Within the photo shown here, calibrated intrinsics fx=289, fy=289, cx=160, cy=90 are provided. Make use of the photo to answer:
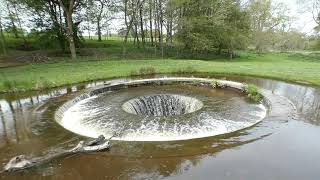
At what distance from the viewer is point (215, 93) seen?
14305 mm

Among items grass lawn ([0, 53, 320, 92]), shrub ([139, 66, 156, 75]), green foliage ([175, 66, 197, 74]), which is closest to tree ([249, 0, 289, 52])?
grass lawn ([0, 53, 320, 92])

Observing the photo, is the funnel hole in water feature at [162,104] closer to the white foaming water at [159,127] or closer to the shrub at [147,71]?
the white foaming water at [159,127]

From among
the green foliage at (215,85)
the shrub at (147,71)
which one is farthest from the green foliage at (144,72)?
the green foliage at (215,85)

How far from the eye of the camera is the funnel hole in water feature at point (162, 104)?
12.7 m

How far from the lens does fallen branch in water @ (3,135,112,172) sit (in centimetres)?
662

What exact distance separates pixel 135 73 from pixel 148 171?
13898 millimetres

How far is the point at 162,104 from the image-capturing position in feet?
44.1

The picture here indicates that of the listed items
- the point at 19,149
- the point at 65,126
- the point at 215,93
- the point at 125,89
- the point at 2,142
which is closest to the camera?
the point at 19,149

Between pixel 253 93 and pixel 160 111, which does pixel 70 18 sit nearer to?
pixel 160 111

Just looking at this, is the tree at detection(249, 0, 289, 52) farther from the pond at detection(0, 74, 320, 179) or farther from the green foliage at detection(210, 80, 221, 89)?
the pond at detection(0, 74, 320, 179)

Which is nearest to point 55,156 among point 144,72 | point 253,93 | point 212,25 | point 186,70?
point 253,93

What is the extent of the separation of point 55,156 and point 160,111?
261 inches

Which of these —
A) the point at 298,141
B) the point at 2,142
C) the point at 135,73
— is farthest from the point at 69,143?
the point at 135,73

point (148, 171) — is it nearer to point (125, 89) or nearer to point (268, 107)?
point (268, 107)
